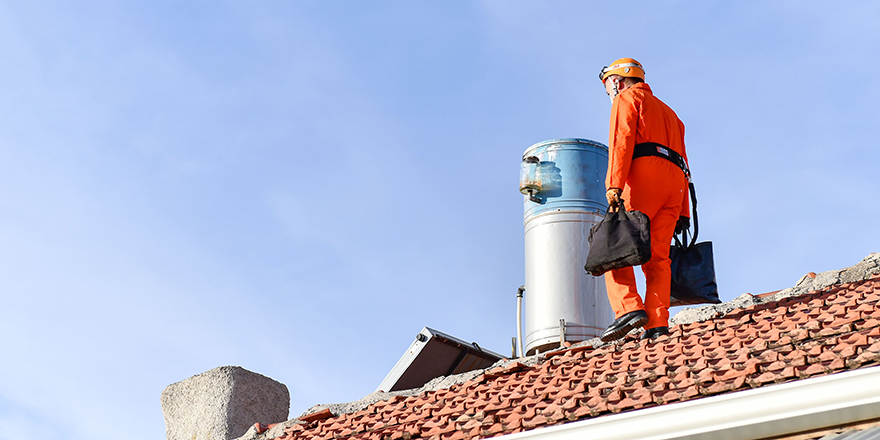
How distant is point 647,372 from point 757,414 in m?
0.99

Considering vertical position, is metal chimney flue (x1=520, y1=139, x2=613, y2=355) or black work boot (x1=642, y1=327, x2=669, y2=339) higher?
metal chimney flue (x1=520, y1=139, x2=613, y2=355)

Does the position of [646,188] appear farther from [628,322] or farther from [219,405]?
[219,405]

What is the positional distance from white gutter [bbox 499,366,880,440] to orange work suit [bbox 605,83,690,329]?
1.69 metres

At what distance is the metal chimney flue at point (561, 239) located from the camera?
8.31 m

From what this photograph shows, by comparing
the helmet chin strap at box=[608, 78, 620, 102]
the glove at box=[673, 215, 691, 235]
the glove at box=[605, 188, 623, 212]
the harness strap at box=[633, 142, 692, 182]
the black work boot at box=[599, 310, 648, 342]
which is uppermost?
the helmet chin strap at box=[608, 78, 620, 102]

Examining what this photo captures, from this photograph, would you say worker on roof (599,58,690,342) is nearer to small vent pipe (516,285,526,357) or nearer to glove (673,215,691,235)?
glove (673,215,691,235)

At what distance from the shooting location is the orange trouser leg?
235 inches

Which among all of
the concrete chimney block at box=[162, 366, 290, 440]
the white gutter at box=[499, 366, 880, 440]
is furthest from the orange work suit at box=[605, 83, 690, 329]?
the concrete chimney block at box=[162, 366, 290, 440]

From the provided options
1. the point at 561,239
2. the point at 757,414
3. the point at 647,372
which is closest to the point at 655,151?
the point at 647,372

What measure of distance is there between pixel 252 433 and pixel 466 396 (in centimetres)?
156

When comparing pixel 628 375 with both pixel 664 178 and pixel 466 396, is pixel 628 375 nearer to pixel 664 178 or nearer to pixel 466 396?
pixel 466 396

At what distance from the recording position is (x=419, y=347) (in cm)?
751

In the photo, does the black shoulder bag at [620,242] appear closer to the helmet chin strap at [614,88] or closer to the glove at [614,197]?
the glove at [614,197]

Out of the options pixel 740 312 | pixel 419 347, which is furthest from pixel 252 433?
pixel 740 312
